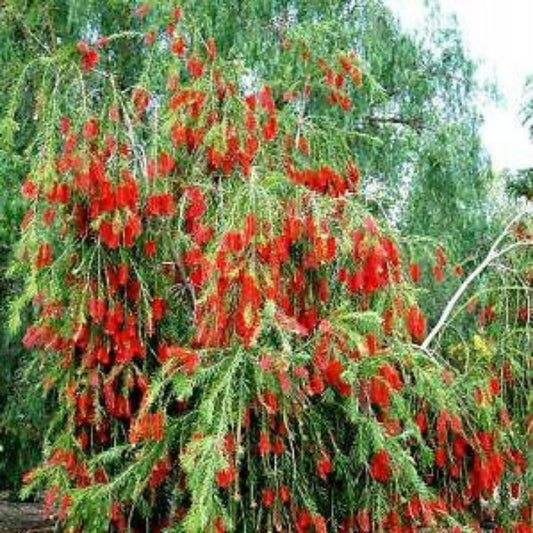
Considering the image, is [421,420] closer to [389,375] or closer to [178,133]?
[389,375]

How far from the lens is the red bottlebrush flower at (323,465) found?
2940 mm

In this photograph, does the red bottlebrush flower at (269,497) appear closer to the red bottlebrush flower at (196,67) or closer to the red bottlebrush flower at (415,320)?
the red bottlebrush flower at (415,320)

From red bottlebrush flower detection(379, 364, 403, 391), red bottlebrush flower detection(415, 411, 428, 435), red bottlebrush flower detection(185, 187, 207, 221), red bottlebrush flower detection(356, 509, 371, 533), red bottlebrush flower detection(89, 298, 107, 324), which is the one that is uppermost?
red bottlebrush flower detection(185, 187, 207, 221)

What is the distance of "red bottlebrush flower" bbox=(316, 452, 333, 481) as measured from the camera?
2.94m

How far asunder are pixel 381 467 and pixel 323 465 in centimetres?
19

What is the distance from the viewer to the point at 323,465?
2949 millimetres

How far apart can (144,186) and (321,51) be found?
1.50 meters

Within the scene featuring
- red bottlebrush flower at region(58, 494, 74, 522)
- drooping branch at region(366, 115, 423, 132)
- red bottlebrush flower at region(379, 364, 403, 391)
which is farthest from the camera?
drooping branch at region(366, 115, 423, 132)

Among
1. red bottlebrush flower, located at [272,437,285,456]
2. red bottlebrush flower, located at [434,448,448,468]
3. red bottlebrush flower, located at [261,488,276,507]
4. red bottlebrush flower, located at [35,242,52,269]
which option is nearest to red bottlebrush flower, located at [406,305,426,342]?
red bottlebrush flower, located at [434,448,448,468]

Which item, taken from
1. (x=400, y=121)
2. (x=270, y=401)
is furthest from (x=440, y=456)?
(x=400, y=121)

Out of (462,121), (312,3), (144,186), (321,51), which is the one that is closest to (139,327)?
(144,186)

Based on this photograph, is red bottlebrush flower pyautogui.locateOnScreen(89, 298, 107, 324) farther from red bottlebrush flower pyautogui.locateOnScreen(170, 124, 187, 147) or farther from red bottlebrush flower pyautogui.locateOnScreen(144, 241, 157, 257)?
red bottlebrush flower pyautogui.locateOnScreen(170, 124, 187, 147)

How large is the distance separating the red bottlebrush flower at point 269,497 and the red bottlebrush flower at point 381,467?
33 centimetres

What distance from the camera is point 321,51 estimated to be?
4.42 meters
